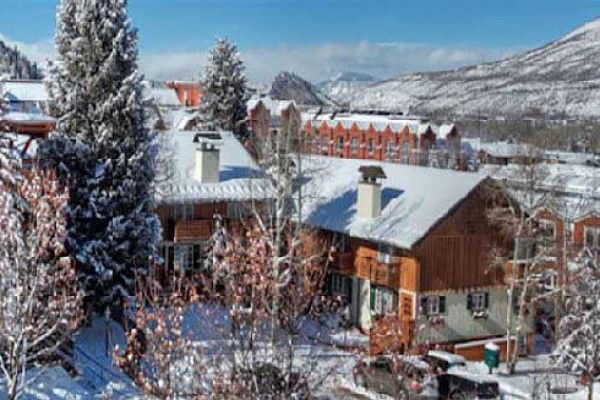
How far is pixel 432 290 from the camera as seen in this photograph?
112 feet

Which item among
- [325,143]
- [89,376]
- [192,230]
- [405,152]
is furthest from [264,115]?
[89,376]

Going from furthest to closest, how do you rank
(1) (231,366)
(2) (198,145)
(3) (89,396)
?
(2) (198,145) → (3) (89,396) → (1) (231,366)

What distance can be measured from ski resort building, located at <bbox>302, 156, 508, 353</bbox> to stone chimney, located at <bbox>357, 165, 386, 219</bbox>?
4 centimetres

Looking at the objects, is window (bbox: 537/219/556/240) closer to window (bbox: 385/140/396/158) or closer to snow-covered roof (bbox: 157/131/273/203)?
snow-covered roof (bbox: 157/131/273/203)

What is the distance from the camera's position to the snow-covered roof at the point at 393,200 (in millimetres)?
34344

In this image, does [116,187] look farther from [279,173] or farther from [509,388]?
[509,388]

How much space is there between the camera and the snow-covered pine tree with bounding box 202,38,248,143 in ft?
196

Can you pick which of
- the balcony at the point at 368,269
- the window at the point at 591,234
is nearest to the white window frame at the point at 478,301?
the balcony at the point at 368,269

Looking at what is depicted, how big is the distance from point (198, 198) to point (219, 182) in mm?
1716

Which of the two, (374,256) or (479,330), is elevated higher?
(374,256)

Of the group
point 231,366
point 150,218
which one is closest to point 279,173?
point 150,218

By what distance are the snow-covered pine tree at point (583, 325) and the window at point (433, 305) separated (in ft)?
15.3

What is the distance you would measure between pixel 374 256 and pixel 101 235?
36.4 ft

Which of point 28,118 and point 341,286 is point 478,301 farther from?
point 28,118
